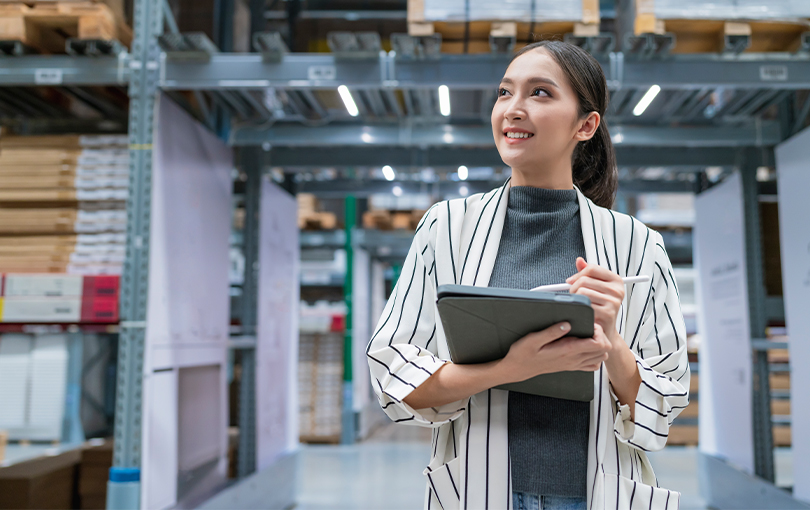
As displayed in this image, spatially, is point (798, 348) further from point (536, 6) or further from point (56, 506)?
point (56, 506)

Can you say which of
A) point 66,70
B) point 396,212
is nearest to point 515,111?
point 66,70

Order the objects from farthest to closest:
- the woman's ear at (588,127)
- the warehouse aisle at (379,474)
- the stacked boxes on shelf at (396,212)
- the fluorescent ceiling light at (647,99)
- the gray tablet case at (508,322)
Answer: the stacked boxes on shelf at (396,212), the warehouse aisle at (379,474), the fluorescent ceiling light at (647,99), the woman's ear at (588,127), the gray tablet case at (508,322)

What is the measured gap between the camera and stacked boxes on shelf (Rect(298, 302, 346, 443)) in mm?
11141

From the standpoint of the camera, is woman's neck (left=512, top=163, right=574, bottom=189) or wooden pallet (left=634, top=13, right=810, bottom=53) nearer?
woman's neck (left=512, top=163, right=574, bottom=189)

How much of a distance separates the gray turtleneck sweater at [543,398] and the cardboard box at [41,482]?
12.4 feet

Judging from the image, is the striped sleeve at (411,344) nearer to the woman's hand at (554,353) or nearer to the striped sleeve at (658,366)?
the woman's hand at (554,353)

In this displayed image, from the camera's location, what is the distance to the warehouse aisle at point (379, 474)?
671 centimetres

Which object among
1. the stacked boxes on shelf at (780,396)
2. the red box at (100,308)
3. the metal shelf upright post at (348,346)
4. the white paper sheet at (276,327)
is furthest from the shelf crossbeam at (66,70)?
the stacked boxes on shelf at (780,396)

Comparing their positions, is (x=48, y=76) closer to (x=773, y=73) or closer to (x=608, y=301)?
(x=608, y=301)

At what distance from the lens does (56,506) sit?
14.4 feet

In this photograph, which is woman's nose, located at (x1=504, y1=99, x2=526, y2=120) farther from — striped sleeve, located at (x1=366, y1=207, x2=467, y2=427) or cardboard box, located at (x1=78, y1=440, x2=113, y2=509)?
cardboard box, located at (x1=78, y1=440, x2=113, y2=509)

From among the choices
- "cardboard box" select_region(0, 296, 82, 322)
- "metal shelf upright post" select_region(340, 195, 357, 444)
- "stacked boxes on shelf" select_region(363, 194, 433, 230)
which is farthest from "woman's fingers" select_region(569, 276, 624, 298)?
"metal shelf upright post" select_region(340, 195, 357, 444)

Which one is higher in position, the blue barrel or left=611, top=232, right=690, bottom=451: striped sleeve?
left=611, top=232, right=690, bottom=451: striped sleeve

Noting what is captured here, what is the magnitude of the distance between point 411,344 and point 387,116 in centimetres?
429
